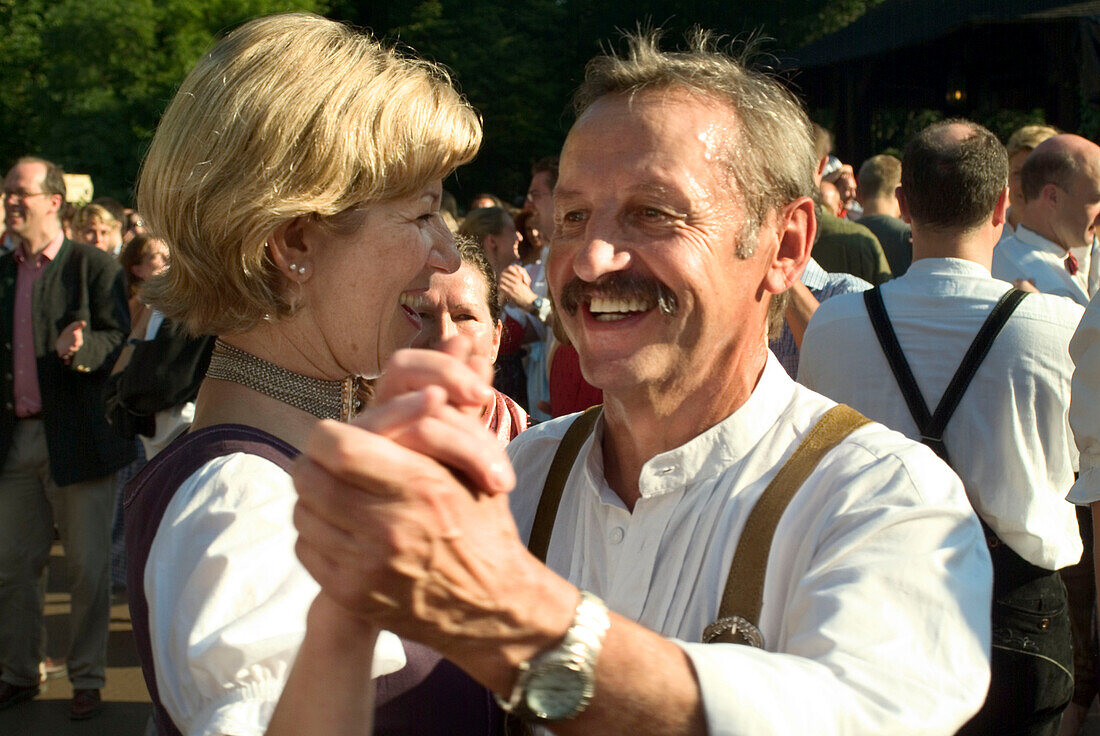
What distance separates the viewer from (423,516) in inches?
38.7

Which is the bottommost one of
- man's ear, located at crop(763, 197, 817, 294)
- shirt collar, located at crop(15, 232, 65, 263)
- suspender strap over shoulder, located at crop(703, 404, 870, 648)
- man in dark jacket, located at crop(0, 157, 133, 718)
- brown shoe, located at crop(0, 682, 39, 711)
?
brown shoe, located at crop(0, 682, 39, 711)

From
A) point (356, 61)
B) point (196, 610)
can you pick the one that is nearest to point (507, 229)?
point (356, 61)

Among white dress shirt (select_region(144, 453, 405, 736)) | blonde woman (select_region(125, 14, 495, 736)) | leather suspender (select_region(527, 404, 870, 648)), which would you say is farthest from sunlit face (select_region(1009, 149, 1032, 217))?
white dress shirt (select_region(144, 453, 405, 736))

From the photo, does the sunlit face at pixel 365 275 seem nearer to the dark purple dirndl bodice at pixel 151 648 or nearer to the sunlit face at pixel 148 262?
the dark purple dirndl bodice at pixel 151 648

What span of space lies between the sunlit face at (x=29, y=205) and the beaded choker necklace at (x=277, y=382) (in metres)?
4.15

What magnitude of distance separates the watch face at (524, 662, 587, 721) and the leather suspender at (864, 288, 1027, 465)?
7.03 feet

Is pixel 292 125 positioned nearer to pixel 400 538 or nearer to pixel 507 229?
pixel 400 538

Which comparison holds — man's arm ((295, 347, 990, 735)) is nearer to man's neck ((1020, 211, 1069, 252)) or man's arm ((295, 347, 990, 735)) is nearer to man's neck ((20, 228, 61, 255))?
man's neck ((1020, 211, 1069, 252))

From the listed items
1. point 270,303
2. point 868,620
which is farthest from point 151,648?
point 868,620

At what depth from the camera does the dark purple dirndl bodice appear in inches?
62.6

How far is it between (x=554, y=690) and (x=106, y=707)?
480 cm

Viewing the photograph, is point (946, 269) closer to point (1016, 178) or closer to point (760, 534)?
point (760, 534)

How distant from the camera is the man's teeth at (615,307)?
5.53 ft

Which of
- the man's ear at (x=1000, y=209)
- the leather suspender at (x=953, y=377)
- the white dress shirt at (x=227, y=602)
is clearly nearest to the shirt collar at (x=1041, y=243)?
the man's ear at (x=1000, y=209)
